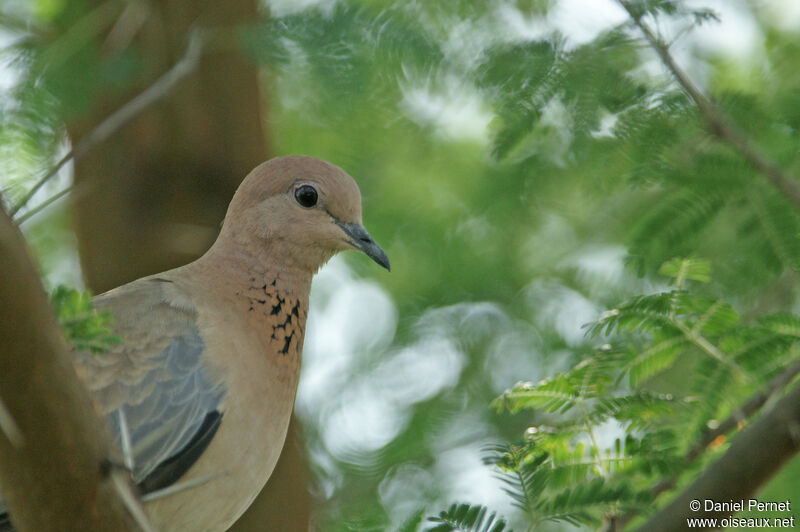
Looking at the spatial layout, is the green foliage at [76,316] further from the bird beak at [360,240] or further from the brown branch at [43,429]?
the bird beak at [360,240]

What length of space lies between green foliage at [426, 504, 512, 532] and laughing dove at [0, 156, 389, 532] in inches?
26.3

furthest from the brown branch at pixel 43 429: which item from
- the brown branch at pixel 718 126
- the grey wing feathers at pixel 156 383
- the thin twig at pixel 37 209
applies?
the brown branch at pixel 718 126

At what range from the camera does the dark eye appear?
10.4ft

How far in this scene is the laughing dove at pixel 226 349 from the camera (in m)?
2.64

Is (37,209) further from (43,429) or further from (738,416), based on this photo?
(738,416)

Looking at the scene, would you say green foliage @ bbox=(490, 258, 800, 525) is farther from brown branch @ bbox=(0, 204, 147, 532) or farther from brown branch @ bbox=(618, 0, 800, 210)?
brown branch @ bbox=(0, 204, 147, 532)

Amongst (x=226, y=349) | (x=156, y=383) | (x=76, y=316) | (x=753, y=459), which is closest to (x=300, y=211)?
(x=226, y=349)

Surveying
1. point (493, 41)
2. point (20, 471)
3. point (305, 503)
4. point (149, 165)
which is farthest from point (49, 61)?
point (20, 471)

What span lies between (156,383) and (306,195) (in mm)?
793

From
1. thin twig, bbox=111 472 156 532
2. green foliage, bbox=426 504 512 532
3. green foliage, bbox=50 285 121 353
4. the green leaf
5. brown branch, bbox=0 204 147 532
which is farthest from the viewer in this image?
the green leaf

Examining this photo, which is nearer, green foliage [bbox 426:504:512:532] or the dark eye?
green foliage [bbox 426:504:512:532]

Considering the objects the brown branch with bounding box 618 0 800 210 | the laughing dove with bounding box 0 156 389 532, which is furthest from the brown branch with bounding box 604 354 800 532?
the laughing dove with bounding box 0 156 389 532

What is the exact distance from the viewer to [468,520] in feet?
7.17

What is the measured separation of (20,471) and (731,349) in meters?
2.04
